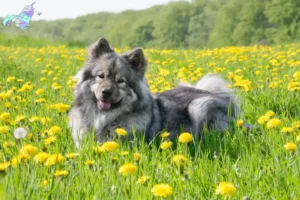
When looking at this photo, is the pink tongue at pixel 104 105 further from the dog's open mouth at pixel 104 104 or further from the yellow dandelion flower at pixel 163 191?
the yellow dandelion flower at pixel 163 191

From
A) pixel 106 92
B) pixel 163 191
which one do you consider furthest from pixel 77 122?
pixel 163 191

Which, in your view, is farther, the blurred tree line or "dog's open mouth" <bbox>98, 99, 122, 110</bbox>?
the blurred tree line

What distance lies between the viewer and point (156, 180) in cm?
295

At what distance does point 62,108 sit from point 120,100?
0.56 metres

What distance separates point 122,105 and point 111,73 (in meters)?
0.33

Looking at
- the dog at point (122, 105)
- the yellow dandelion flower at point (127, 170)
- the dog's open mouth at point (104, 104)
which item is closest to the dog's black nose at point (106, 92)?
the dog at point (122, 105)

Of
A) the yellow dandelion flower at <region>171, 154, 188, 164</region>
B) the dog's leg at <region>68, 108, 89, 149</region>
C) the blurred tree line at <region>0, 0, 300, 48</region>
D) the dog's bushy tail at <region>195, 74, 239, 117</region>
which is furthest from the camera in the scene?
the blurred tree line at <region>0, 0, 300, 48</region>

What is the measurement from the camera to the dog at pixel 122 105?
4.50 m

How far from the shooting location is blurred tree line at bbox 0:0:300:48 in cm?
3828

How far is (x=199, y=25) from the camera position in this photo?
4991 cm

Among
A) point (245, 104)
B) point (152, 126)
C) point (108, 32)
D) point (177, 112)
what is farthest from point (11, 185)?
point (108, 32)

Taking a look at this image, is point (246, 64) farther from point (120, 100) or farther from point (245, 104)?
point (120, 100)

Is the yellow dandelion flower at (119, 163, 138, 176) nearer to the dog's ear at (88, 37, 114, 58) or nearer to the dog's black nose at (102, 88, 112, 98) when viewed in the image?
the dog's black nose at (102, 88, 112, 98)

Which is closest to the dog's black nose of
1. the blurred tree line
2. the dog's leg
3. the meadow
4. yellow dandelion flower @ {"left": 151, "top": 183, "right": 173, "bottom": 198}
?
the dog's leg
